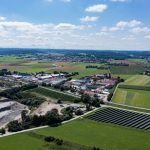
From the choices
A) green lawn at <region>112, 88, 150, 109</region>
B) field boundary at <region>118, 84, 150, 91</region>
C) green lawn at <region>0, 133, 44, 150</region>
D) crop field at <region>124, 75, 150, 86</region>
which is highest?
crop field at <region>124, 75, 150, 86</region>

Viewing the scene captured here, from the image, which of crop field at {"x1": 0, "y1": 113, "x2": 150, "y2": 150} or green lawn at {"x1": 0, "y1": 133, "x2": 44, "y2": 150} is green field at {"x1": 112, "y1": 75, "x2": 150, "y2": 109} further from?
green lawn at {"x1": 0, "y1": 133, "x2": 44, "y2": 150}

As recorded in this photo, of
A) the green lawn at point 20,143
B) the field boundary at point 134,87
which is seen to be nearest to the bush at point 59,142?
the green lawn at point 20,143

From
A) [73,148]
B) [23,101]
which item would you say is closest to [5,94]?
[23,101]

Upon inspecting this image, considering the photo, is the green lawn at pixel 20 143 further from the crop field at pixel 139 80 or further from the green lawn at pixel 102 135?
the crop field at pixel 139 80

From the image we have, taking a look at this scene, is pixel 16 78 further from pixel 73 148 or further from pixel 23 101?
pixel 73 148

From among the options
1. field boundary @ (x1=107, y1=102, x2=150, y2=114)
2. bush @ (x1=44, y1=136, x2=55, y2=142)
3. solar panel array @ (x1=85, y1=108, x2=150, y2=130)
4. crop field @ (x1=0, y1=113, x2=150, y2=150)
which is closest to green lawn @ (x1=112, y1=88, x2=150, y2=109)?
field boundary @ (x1=107, y1=102, x2=150, y2=114)

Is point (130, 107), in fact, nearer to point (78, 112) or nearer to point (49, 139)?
point (78, 112)
